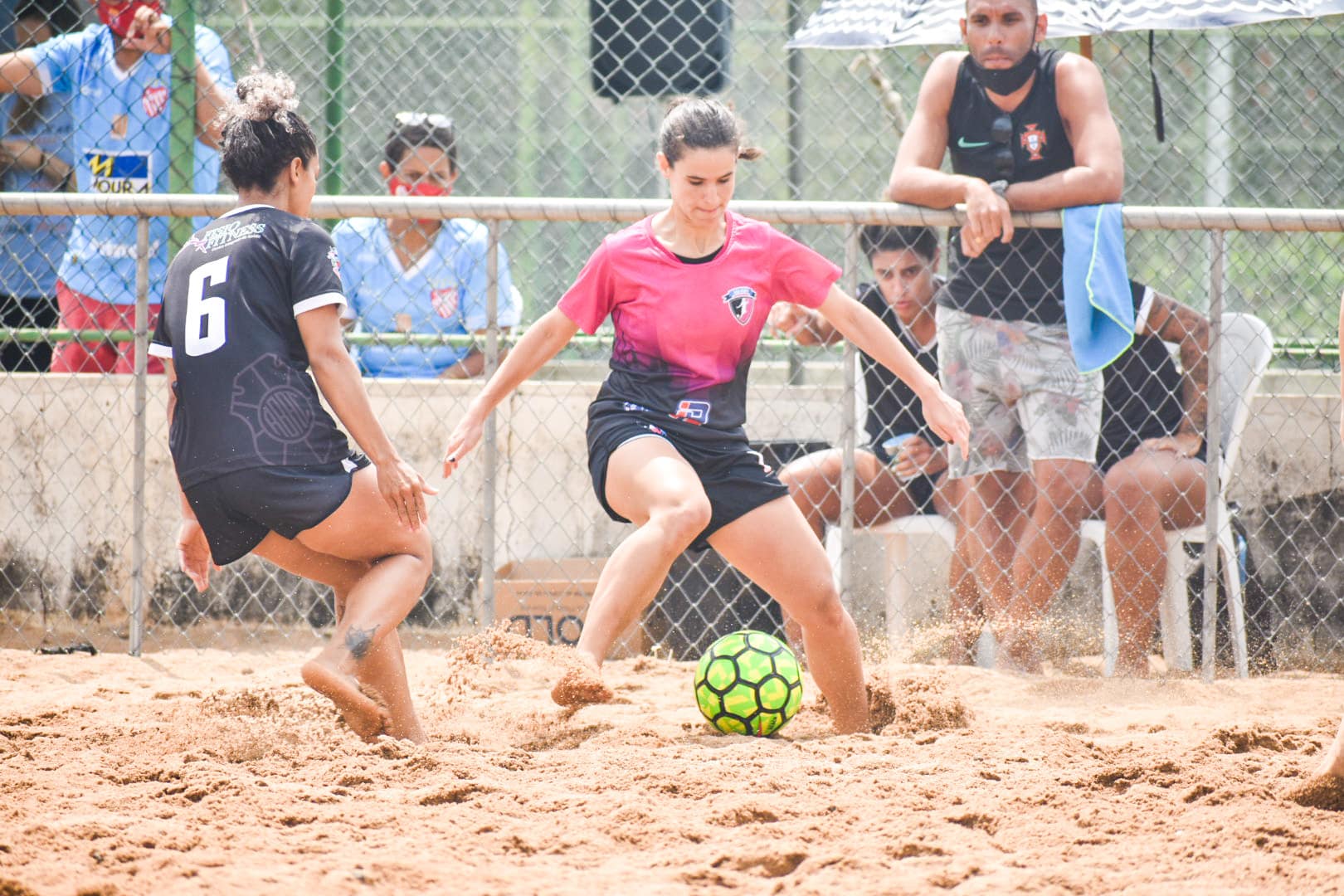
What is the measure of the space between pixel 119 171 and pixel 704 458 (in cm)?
348

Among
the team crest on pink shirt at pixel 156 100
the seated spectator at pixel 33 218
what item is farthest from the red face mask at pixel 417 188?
the seated spectator at pixel 33 218

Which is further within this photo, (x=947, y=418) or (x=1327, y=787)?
(x=947, y=418)

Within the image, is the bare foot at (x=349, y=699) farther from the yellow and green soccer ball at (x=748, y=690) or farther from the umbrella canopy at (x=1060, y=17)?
the umbrella canopy at (x=1060, y=17)

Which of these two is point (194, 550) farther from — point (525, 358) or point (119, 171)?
point (119, 171)

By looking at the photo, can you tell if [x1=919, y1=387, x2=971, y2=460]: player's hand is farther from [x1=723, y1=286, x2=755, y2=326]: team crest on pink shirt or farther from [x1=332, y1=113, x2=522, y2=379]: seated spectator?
[x1=332, y1=113, x2=522, y2=379]: seated spectator

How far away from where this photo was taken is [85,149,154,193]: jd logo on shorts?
18.5ft

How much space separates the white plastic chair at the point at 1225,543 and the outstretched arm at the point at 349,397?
280 cm

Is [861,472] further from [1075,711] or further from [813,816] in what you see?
[813,816]

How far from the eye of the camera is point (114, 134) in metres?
5.68

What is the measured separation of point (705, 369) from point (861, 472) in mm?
1583

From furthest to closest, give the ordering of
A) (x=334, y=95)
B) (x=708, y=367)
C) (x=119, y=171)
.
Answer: (x=334, y=95)
(x=119, y=171)
(x=708, y=367)

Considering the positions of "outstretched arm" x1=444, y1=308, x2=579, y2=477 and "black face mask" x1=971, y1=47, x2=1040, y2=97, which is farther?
"black face mask" x1=971, y1=47, x2=1040, y2=97

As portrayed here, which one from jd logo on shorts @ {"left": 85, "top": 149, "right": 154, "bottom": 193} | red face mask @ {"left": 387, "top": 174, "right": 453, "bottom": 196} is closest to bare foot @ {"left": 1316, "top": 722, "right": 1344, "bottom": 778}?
red face mask @ {"left": 387, "top": 174, "right": 453, "bottom": 196}

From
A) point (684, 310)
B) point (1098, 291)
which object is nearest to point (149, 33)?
point (684, 310)
